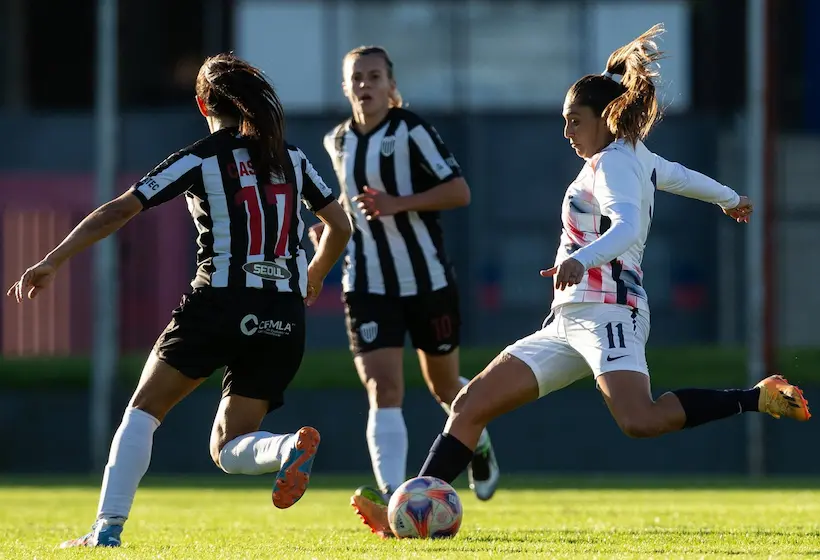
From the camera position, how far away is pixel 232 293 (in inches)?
237

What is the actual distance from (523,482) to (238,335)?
6.81 metres

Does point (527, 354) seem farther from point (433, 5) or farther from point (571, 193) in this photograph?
point (433, 5)

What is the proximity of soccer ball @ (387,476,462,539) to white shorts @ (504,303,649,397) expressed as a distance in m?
0.55

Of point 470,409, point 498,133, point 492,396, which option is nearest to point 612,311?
point 492,396

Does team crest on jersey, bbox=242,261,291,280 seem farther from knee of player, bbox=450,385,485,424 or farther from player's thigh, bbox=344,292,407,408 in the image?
player's thigh, bbox=344,292,407,408

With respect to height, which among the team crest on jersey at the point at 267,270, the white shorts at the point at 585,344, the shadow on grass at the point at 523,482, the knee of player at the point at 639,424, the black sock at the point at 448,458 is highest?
the team crest on jersey at the point at 267,270

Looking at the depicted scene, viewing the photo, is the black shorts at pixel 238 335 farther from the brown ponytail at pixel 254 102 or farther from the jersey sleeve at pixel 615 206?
the jersey sleeve at pixel 615 206

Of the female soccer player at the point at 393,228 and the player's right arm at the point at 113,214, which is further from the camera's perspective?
the female soccer player at the point at 393,228

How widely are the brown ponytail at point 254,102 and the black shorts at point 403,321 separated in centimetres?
175

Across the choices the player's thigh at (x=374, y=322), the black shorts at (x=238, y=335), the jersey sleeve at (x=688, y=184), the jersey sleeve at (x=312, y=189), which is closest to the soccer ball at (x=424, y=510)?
the black shorts at (x=238, y=335)

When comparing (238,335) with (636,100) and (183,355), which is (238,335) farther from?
(636,100)

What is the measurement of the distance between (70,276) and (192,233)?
1493mm

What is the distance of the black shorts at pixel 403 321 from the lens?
773 centimetres

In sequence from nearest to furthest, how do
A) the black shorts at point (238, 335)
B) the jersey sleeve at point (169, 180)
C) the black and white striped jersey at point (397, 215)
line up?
the jersey sleeve at point (169, 180)
the black shorts at point (238, 335)
the black and white striped jersey at point (397, 215)
